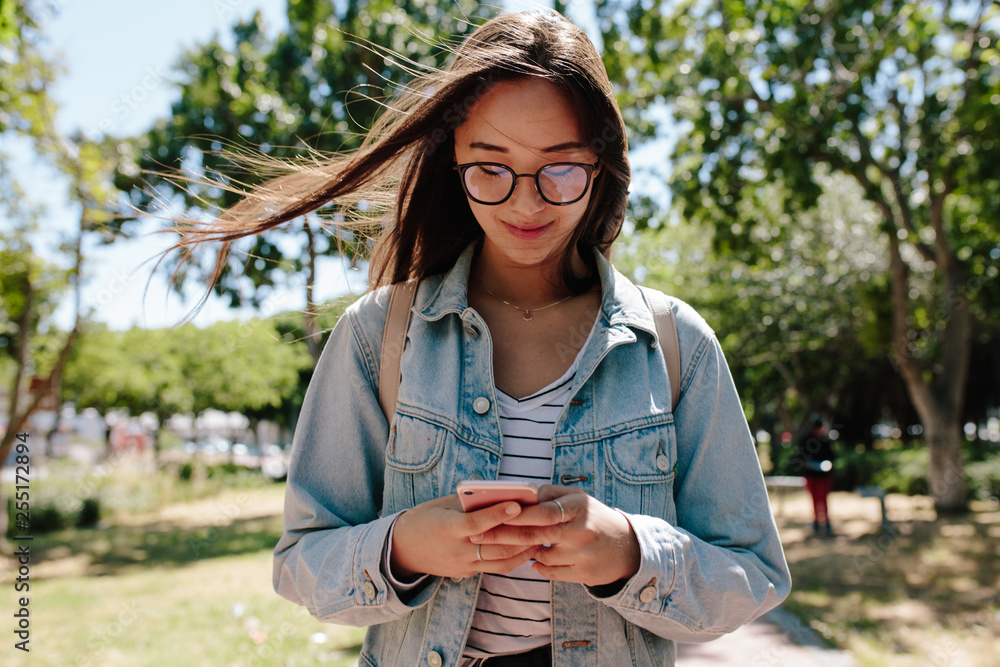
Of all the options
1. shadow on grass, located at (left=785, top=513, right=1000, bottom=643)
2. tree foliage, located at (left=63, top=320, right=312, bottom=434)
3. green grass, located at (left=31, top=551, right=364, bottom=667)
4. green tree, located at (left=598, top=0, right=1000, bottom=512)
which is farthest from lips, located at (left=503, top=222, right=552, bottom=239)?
tree foliage, located at (left=63, top=320, right=312, bottom=434)

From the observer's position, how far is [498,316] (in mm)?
1645

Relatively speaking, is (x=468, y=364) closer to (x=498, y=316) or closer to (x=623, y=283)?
(x=498, y=316)

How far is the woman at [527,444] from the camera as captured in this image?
133cm

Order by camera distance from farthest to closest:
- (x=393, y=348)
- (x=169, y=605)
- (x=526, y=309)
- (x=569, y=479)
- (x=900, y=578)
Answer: (x=169, y=605) → (x=900, y=578) → (x=526, y=309) → (x=393, y=348) → (x=569, y=479)

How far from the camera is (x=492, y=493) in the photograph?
115cm

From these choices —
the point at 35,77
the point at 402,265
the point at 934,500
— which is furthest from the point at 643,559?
the point at 934,500

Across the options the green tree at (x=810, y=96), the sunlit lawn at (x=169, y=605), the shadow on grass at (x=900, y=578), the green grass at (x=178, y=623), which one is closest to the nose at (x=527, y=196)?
the sunlit lawn at (x=169, y=605)

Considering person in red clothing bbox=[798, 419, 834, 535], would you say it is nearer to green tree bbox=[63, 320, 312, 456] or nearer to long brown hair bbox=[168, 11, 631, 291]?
long brown hair bbox=[168, 11, 631, 291]

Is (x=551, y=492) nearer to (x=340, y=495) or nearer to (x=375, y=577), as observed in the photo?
(x=375, y=577)

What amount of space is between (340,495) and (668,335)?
2.54 ft

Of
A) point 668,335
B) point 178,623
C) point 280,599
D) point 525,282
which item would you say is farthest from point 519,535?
point 280,599

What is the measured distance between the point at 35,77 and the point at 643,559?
9725 millimetres

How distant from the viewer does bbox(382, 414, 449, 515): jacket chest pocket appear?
4.65 feet

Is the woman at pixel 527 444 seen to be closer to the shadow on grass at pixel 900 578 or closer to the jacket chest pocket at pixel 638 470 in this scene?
the jacket chest pocket at pixel 638 470
